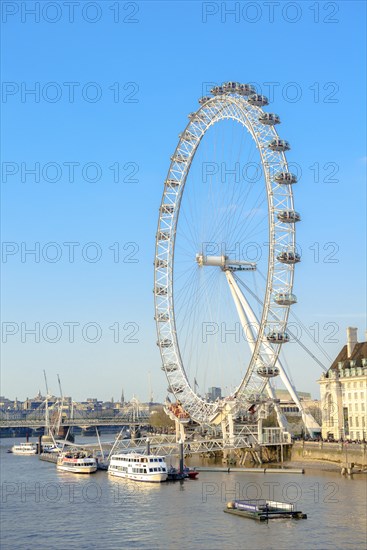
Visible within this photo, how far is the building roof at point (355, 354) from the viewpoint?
212 ft

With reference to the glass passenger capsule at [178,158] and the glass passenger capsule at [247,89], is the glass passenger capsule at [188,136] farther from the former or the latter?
the glass passenger capsule at [247,89]

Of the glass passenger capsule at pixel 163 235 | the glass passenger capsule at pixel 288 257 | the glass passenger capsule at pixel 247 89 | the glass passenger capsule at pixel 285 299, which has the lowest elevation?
the glass passenger capsule at pixel 285 299

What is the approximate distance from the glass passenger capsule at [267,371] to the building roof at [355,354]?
9191 mm

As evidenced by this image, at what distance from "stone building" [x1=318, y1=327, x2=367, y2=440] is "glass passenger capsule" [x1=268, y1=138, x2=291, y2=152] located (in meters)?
17.6

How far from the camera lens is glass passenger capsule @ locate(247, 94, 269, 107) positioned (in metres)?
56.6

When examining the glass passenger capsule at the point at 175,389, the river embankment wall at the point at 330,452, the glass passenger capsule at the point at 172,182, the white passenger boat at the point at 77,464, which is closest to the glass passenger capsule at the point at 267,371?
the river embankment wall at the point at 330,452

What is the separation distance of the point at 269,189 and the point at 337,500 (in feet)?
76.4

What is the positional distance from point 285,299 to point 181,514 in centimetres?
2122

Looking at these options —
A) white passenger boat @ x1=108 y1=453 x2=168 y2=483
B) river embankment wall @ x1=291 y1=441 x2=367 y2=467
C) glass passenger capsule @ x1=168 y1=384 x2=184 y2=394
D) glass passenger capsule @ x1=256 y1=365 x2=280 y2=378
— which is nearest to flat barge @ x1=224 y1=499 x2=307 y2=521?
white passenger boat @ x1=108 y1=453 x2=168 y2=483

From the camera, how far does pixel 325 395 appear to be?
67.0m

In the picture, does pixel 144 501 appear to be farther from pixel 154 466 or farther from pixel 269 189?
pixel 269 189

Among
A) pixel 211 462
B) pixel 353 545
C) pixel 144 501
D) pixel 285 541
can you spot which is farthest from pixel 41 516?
pixel 211 462

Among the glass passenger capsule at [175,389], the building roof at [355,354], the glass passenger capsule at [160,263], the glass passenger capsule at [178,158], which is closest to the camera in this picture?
the building roof at [355,354]

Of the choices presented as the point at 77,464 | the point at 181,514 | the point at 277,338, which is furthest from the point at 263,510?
the point at 77,464
